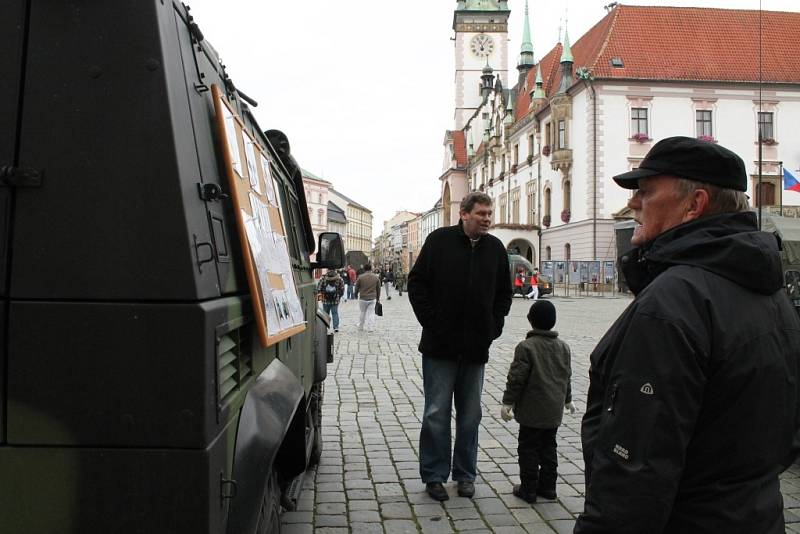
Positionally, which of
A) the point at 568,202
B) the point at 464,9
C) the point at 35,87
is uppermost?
the point at 464,9

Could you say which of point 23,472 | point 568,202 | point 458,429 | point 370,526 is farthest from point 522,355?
point 568,202

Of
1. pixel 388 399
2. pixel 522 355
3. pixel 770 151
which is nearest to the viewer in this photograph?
pixel 522 355

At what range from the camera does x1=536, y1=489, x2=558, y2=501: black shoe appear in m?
4.95

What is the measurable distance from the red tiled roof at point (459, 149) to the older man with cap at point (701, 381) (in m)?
84.3

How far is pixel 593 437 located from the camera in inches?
78.2

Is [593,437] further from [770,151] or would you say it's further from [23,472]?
[770,151]

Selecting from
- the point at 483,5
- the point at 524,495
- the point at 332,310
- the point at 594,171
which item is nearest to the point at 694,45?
the point at 594,171

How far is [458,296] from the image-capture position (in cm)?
490

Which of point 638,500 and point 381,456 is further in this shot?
point 381,456

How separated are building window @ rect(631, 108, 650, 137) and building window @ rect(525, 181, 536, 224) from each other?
41.9 ft

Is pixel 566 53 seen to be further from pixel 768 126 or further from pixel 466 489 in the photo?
pixel 466 489

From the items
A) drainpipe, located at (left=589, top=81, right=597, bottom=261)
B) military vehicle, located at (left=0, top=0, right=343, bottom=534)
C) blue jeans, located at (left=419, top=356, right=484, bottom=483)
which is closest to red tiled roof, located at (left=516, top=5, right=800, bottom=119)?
drainpipe, located at (left=589, top=81, right=597, bottom=261)

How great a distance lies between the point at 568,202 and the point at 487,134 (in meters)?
25.4

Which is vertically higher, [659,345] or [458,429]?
[659,345]
